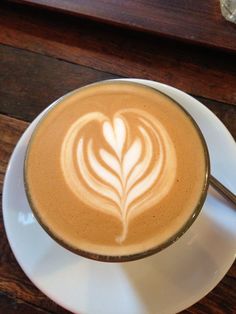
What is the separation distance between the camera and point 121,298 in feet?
2.30

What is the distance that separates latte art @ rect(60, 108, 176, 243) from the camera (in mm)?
643

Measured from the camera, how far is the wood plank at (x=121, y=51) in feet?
2.97

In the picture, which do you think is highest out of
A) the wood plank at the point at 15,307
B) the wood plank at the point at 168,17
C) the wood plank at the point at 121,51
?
the wood plank at the point at 168,17

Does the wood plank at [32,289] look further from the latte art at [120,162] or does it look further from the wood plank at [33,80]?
the latte art at [120,162]

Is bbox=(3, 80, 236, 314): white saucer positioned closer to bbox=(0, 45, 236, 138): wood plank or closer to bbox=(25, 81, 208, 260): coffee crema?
bbox=(25, 81, 208, 260): coffee crema

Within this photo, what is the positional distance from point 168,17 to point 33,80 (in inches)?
12.5

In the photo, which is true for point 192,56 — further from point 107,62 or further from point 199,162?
point 199,162

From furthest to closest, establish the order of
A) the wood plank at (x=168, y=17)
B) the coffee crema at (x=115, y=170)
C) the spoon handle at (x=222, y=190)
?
1. the wood plank at (x=168, y=17)
2. the spoon handle at (x=222, y=190)
3. the coffee crema at (x=115, y=170)

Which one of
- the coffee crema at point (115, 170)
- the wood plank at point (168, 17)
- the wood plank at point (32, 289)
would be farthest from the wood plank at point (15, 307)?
the wood plank at point (168, 17)

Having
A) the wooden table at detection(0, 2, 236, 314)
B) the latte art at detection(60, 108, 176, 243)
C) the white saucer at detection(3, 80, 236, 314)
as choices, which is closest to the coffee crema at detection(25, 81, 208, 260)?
the latte art at detection(60, 108, 176, 243)

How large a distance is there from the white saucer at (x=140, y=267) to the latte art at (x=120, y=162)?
0.43ft

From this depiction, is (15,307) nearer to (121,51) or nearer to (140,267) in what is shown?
(140,267)

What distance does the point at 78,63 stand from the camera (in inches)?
37.3

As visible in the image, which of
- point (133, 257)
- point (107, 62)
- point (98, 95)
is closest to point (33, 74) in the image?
point (107, 62)
